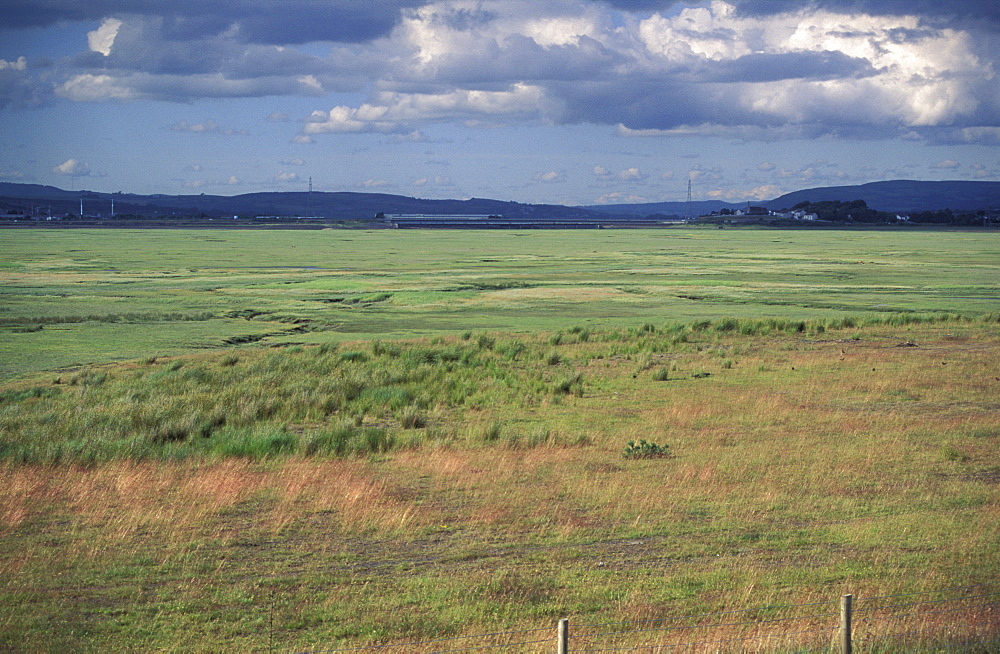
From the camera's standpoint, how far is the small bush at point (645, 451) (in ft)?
59.5

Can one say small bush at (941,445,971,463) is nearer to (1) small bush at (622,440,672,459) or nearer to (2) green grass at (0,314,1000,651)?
(2) green grass at (0,314,1000,651)

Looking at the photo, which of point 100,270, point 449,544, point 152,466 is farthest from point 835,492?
point 100,270

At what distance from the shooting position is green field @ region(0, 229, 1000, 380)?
40469 mm

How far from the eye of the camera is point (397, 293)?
6081cm

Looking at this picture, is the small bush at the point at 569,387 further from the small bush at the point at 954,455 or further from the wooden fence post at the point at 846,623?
the wooden fence post at the point at 846,623

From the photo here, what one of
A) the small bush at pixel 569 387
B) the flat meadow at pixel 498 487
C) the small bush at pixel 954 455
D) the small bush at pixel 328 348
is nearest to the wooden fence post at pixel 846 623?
the flat meadow at pixel 498 487

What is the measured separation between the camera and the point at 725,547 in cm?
1273

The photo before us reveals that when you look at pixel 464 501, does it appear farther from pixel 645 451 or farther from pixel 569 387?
pixel 569 387

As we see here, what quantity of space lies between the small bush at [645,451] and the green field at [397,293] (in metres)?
19.1

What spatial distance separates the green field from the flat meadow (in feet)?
3.77

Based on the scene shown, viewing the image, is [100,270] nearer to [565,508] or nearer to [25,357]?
[25,357]

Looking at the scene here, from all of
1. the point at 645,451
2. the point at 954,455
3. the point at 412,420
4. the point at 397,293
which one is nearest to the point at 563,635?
the point at 645,451

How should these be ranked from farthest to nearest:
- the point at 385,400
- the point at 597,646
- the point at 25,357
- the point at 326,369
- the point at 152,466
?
1. the point at 25,357
2. the point at 326,369
3. the point at 385,400
4. the point at 152,466
5. the point at 597,646

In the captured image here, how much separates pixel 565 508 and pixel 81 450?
9.31 metres
